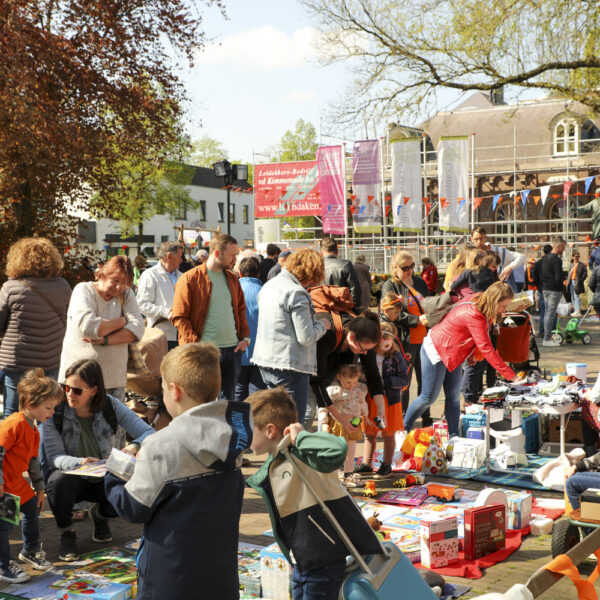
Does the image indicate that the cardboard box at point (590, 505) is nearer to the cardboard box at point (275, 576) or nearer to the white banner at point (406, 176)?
the cardboard box at point (275, 576)

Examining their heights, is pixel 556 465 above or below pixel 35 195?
below

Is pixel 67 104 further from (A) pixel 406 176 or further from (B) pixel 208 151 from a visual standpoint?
(B) pixel 208 151

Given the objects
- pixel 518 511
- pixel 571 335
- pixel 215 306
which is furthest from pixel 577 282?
pixel 518 511

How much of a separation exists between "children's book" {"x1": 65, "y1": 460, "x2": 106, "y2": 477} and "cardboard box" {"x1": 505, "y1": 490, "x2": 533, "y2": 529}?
2.77 metres

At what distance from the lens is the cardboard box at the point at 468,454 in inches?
275

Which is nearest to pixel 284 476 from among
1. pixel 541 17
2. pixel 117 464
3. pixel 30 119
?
pixel 117 464

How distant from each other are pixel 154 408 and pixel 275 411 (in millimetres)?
3679

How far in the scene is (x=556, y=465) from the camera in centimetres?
632

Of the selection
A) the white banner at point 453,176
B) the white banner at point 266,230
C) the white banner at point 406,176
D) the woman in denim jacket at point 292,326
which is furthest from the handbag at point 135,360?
the white banner at point 266,230

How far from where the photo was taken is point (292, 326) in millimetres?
5848

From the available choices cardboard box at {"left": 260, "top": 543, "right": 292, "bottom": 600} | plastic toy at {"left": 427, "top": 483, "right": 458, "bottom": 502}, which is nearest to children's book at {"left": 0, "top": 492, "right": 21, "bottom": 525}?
cardboard box at {"left": 260, "top": 543, "right": 292, "bottom": 600}

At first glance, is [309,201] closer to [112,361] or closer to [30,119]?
[30,119]

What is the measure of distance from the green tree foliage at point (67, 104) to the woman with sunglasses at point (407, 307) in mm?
5303

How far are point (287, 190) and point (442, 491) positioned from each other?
26.6 m
